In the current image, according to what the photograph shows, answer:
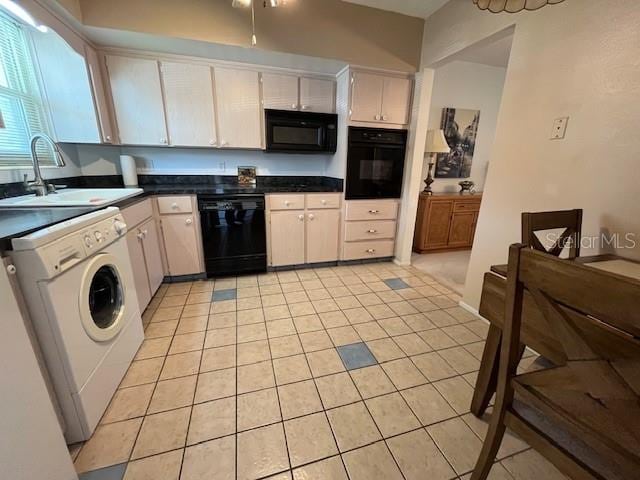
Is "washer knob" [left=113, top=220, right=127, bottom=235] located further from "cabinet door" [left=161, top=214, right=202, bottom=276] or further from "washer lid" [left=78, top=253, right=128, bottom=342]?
"cabinet door" [left=161, top=214, right=202, bottom=276]

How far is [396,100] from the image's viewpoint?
9.14ft

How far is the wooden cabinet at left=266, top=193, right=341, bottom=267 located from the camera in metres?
2.76

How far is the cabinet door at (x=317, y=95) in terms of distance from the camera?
9.07ft

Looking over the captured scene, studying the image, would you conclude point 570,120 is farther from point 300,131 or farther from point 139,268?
point 139,268

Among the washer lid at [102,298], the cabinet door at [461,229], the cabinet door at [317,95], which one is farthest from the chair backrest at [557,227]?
the cabinet door at [317,95]

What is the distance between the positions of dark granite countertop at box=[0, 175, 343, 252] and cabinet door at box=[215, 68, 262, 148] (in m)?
0.50

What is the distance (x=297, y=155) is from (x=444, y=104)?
2.19m

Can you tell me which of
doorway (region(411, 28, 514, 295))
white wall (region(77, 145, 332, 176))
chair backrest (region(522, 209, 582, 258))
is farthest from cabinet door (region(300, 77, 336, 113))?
chair backrest (region(522, 209, 582, 258))

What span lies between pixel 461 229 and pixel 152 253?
3.77 m

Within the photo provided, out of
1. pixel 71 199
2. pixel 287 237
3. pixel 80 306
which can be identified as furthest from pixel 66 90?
pixel 287 237

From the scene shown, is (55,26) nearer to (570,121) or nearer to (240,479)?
(240,479)

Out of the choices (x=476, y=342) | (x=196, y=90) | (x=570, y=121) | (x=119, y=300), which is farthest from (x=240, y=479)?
(x=196, y=90)

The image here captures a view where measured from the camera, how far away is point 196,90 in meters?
2.50

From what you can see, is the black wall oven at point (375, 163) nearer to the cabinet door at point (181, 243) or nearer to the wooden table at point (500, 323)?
the cabinet door at point (181, 243)
